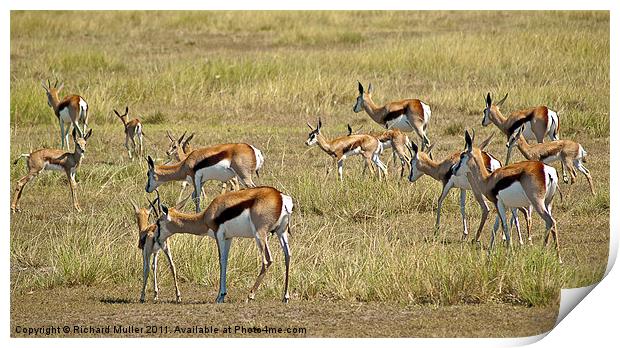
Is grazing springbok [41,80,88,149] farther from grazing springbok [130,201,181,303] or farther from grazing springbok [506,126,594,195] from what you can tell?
grazing springbok [130,201,181,303]

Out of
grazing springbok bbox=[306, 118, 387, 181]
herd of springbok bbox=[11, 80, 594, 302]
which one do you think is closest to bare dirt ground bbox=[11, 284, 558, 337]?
herd of springbok bbox=[11, 80, 594, 302]

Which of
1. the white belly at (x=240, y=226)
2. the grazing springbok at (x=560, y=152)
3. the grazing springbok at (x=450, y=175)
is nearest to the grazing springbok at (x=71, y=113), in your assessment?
the grazing springbok at (x=450, y=175)

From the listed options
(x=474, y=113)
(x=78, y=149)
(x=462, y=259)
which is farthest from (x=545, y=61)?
(x=462, y=259)

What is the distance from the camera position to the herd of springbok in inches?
283

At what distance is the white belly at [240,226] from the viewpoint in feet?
23.4

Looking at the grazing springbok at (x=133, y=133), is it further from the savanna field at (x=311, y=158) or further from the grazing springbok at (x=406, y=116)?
the grazing springbok at (x=406, y=116)

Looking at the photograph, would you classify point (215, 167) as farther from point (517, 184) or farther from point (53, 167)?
point (517, 184)

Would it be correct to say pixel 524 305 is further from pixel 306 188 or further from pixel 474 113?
pixel 474 113

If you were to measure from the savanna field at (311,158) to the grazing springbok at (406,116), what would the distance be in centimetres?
35

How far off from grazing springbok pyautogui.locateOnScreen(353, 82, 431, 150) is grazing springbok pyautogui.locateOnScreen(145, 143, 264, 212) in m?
3.19

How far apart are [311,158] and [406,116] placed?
126 cm

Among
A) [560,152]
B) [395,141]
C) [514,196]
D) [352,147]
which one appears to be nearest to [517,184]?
[514,196]

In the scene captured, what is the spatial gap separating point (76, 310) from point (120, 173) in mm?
4012

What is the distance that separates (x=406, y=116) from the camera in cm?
1267
